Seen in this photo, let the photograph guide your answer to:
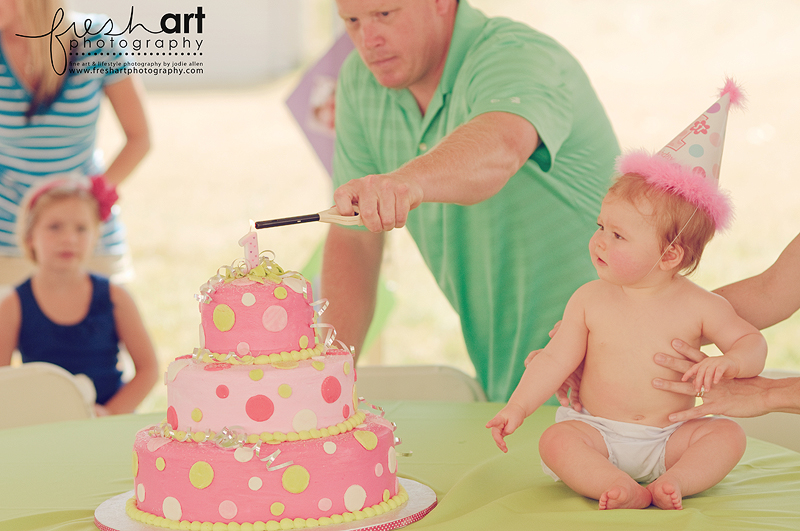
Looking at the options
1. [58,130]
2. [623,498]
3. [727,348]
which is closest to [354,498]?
[623,498]

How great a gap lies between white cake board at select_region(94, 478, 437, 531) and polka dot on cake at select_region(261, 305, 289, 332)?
0.30 meters

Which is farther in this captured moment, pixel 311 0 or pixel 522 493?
pixel 311 0

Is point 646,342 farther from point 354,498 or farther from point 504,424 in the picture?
point 354,498

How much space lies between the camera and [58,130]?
308cm

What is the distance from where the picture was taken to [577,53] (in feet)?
17.2

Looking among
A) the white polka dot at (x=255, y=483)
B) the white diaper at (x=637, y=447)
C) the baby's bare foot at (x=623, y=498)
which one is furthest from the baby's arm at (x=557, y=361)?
the white polka dot at (x=255, y=483)

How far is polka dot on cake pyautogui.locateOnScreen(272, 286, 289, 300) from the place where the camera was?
128 centimetres

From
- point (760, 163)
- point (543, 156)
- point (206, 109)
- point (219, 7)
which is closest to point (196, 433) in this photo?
point (543, 156)

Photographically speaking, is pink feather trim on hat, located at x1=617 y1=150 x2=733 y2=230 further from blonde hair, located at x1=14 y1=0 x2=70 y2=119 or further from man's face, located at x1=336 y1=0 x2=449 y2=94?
blonde hair, located at x1=14 y1=0 x2=70 y2=119

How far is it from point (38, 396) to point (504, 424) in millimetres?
1436

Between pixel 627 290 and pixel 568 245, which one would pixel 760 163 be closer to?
pixel 568 245

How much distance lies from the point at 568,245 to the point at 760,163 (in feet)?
12.6

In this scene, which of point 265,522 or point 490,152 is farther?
point 490,152

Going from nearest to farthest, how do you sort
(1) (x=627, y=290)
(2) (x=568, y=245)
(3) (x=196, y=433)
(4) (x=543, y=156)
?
(3) (x=196, y=433), (1) (x=627, y=290), (4) (x=543, y=156), (2) (x=568, y=245)
